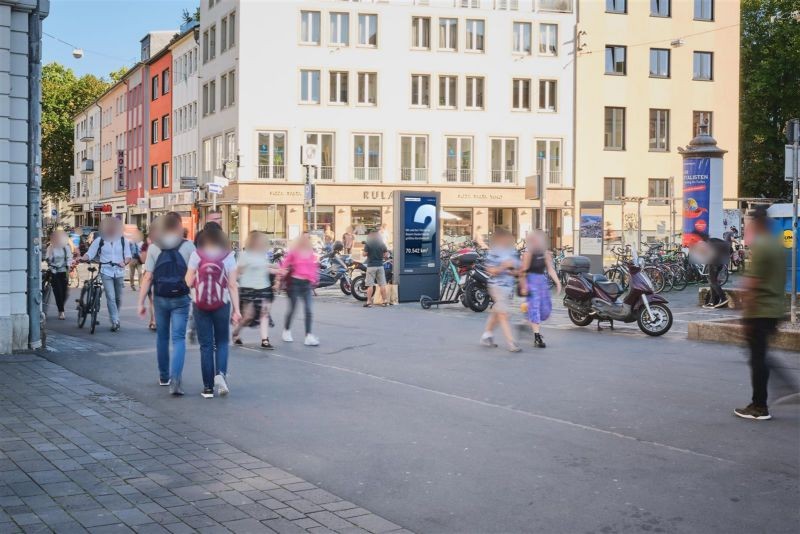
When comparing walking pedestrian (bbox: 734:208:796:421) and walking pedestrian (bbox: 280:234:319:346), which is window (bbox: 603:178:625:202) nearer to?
walking pedestrian (bbox: 280:234:319:346)

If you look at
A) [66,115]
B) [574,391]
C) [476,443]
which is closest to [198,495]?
[476,443]

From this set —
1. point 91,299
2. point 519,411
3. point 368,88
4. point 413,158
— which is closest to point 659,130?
point 413,158

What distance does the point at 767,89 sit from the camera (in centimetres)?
5681

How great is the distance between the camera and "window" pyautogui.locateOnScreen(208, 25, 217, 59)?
55.6 meters

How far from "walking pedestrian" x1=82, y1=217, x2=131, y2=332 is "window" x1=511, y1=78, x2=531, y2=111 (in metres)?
40.0

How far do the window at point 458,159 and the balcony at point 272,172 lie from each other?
8996 mm

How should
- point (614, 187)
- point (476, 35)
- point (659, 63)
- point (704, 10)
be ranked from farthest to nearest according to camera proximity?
point (704, 10) → point (614, 187) → point (659, 63) → point (476, 35)

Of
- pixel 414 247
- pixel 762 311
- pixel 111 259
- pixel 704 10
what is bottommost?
pixel 762 311

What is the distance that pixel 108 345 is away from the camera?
13922 millimetres

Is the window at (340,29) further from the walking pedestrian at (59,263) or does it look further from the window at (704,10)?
the walking pedestrian at (59,263)

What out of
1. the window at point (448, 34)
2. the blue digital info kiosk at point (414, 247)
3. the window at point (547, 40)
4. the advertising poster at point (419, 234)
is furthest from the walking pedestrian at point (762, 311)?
the window at point (547, 40)

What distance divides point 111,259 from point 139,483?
10662 millimetres

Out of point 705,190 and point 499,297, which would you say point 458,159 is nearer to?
point 705,190

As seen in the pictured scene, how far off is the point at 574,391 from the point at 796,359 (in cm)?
449
